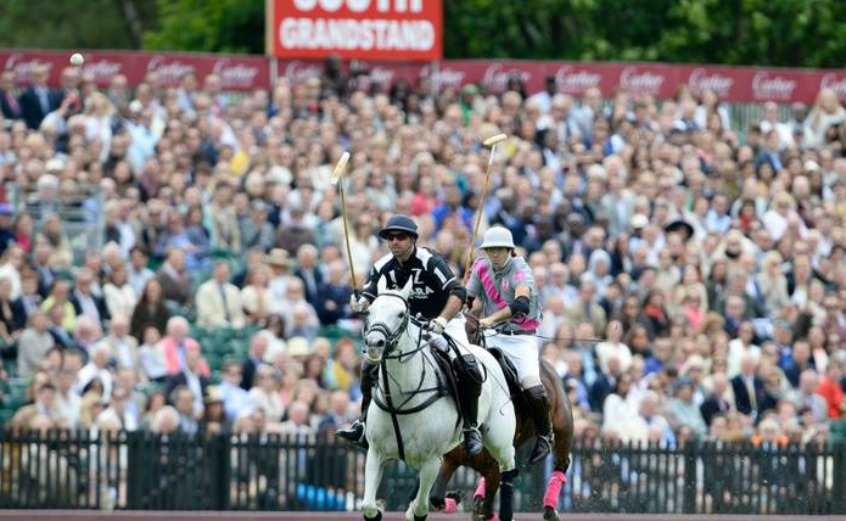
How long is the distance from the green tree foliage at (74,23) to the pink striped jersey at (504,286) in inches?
1519

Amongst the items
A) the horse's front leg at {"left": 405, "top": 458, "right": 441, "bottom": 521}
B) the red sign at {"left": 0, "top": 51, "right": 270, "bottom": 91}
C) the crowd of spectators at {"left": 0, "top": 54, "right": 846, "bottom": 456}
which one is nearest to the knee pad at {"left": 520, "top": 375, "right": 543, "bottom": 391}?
the horse's front leg at {"left": 405, "top": 458, "right": 441, "bottom": 521}

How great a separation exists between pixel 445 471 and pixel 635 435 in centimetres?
489

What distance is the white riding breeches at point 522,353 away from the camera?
57.0ft

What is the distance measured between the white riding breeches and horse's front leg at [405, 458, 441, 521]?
149 centimetres

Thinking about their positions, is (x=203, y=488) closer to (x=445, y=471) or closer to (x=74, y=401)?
(x=74, y=401)

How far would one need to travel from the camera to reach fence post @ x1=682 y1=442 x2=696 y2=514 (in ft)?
69.3

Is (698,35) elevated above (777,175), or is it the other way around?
(698,35)

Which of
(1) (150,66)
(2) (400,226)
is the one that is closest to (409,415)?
(2) (400,226)

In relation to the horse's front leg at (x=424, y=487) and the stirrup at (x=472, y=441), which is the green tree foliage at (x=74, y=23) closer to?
the stirrup at (x=472, y=441)

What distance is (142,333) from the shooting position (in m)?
22.1

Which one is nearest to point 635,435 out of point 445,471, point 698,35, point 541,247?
point 541,247

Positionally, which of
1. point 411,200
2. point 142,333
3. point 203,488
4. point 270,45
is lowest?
point 203,488

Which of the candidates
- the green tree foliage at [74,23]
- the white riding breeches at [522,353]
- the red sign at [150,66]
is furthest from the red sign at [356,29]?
the green tree foliage at [74,23]

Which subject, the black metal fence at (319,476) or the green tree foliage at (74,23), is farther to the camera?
the green tree foliage at (74,23)
